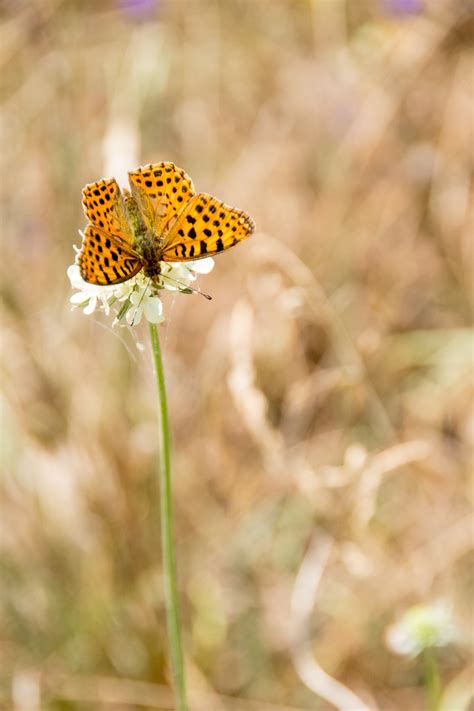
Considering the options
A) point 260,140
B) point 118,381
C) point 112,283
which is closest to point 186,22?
point 260,140

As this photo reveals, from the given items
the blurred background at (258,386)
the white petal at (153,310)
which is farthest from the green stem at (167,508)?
the blurred background at (258,386)

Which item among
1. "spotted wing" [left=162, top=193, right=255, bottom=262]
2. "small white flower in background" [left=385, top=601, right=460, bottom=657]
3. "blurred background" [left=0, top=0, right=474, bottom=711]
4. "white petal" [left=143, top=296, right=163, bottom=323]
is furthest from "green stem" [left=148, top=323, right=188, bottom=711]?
"small white flower in background" [left=385, top=601, right=460, bottom=657]

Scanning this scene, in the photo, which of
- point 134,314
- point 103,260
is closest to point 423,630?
point 134,314

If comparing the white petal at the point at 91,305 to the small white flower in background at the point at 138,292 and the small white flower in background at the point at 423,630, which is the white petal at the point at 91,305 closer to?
the small white flower in background at the point at 138,292

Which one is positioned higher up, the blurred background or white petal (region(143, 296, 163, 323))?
the blurred background

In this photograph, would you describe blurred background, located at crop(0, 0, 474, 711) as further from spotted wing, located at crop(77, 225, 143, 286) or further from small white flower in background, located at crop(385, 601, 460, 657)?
spotted wing, located at crop(77, 225, 143, 286)

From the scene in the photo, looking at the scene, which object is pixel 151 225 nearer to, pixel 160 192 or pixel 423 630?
pixel 160 192
